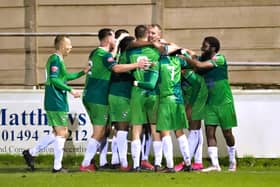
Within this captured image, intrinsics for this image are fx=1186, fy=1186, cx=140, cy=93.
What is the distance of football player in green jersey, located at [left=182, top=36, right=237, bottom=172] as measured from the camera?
54.9 feet

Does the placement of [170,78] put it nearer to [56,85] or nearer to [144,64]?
[144,64]

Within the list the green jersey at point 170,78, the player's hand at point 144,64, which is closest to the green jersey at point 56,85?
the player's hand at point 144,64

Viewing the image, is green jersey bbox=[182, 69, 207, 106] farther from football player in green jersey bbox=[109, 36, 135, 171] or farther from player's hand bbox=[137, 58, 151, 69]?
player's hand bbox=[137, 58, 151, 69]

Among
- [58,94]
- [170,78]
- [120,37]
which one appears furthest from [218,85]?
[58,94]

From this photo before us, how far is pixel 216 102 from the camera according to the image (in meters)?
16.9

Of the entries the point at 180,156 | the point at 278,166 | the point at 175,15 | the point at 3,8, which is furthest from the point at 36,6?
the point at 278,166

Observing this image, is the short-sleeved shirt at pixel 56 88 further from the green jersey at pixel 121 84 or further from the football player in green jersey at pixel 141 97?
the football player in green jersey at pixel 141 97

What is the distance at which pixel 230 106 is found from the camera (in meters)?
16.9

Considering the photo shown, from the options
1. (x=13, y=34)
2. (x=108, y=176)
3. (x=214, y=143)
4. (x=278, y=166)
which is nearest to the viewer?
(x=108, y=176)

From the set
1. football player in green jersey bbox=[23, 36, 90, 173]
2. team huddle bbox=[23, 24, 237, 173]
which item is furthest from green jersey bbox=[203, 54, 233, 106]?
football player in green jersey bbox=[23, 36, 90, 173]

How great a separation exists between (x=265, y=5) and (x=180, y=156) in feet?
10.2

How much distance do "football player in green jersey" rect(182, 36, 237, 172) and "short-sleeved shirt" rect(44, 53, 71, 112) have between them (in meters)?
1.97

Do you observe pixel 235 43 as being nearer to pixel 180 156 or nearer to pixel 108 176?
pixel 180 156

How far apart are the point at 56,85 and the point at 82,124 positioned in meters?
2.17
